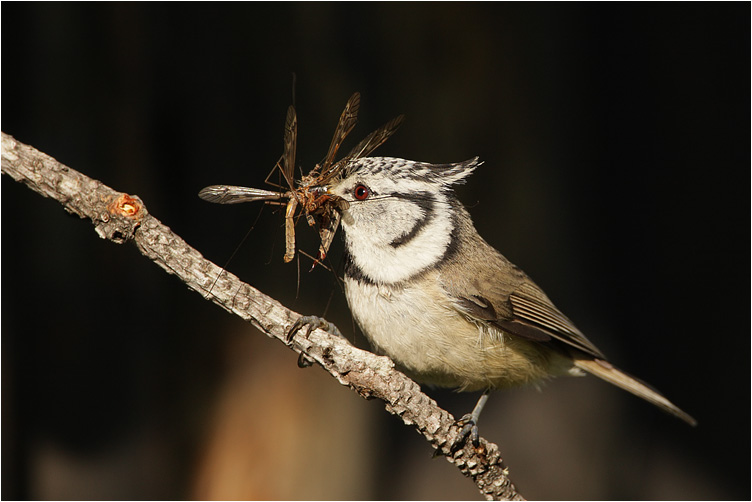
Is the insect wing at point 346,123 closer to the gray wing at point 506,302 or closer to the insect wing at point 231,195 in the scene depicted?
the insect wing at point 231,195

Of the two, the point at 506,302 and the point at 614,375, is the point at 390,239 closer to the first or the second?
the point at 506,302

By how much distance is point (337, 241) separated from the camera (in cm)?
396

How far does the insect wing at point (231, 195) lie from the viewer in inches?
101

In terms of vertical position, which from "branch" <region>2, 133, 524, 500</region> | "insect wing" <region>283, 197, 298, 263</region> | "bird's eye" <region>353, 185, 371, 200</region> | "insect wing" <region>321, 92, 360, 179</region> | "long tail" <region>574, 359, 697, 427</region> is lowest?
"branch" <region>2, 133, 524, 500</region>

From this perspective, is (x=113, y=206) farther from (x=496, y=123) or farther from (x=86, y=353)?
(x=496, y=123)

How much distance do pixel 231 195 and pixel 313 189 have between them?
0.39m

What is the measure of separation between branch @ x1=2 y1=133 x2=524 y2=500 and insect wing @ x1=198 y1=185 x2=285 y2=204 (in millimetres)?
328

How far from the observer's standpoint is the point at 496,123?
4.37m

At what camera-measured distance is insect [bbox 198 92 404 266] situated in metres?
2.61

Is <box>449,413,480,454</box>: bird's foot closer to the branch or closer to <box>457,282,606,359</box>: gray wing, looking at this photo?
the branch

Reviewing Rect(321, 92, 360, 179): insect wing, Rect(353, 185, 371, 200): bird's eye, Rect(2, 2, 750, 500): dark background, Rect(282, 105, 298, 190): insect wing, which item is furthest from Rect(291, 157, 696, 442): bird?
Rect(2, 2, 750, 500): dark background

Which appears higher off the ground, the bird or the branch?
the bird

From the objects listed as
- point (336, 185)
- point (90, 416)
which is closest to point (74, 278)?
point (90, 416)

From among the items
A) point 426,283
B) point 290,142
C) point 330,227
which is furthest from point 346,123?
point 426,283
